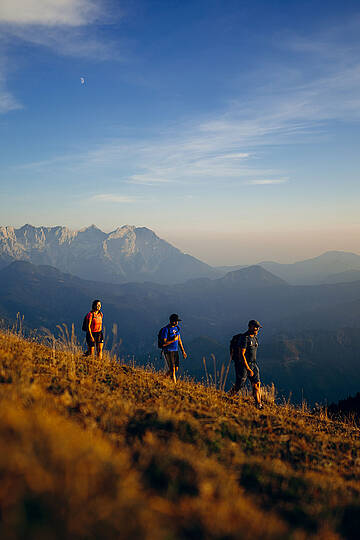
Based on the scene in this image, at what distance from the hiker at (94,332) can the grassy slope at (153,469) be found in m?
4.19

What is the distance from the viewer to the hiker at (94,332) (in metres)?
10.7

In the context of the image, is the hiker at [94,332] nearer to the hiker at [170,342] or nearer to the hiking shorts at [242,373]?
the hiker at [170,342]

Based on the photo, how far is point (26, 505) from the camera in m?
2.13

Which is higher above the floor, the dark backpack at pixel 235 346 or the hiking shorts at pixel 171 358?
the dark backpack at pixel 235 346

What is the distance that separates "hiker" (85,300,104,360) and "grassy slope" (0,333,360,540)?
419 cm

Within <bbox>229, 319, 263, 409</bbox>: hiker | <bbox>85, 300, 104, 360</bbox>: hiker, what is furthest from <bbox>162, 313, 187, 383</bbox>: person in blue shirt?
<bbox>85, 300, 104, 360</bbox>: hiker

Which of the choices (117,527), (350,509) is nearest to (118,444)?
(117,527)

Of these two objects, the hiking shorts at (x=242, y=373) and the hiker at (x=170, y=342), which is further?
the hiker at (x=170, y=342)

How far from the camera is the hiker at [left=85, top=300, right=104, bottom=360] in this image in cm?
1070

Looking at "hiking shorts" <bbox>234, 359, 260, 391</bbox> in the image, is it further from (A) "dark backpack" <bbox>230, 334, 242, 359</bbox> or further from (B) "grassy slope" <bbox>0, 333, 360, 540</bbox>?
(B) "grassy slope" <bbox>0, 333, 360, 540</bbox>

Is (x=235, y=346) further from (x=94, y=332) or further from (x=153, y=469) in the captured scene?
(x=153, y=469)

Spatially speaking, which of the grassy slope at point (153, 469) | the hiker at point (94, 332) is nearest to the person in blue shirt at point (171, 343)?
the hiker at point (94, 332)

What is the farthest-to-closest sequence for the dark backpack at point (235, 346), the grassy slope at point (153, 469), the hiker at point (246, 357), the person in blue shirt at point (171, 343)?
the person in blue shirt at point (171, 343)
the dark backpack at point (235, 346)
the hiker at point (246, 357)
the grassy slope at point (153, 469)

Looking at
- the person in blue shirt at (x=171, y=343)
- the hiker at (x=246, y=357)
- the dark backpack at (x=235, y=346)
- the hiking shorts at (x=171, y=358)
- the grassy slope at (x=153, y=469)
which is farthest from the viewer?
the person in blue shirt at (x=171, y=343)
